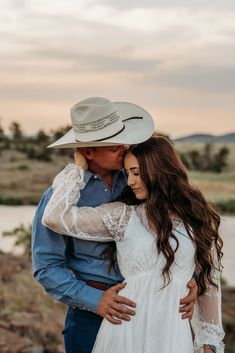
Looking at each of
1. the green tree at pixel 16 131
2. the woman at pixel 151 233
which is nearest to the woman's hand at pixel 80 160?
the woman at pixel 151 233

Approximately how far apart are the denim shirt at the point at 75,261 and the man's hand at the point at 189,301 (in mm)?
200

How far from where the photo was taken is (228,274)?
18.4 m

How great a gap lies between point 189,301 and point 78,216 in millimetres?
410

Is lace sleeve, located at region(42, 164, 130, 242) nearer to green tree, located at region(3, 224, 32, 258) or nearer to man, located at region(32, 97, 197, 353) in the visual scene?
man, located at region(32, 97, 197, 353)

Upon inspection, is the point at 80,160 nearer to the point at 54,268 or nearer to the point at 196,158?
the point at 54,268

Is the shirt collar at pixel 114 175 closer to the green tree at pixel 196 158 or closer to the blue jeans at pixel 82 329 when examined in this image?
the blue jeans at pixel 82 329

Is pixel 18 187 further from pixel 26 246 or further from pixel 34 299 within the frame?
pixel 34 299

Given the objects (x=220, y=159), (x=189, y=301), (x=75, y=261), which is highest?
(x=75, y=261)

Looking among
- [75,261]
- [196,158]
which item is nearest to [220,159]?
[196,158]

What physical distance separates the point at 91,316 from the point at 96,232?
0.93 ft

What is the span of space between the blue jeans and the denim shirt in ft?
0.29

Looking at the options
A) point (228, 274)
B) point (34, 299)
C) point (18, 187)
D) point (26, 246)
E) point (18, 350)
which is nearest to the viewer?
point (18, 350)

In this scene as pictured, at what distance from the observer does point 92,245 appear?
2713 mm

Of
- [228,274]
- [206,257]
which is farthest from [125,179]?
[228,274]
